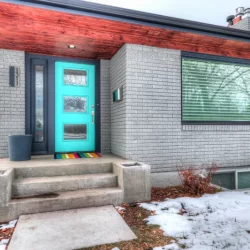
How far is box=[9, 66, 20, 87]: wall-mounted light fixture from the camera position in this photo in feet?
14.5

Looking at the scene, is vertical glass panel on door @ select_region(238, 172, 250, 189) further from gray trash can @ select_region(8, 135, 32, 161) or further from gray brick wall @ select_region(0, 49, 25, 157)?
gray brick wall @ select_region(0, 49, 25, 157)

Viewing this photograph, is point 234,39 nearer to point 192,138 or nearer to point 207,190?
point 192,138

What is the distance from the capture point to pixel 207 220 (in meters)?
2.64

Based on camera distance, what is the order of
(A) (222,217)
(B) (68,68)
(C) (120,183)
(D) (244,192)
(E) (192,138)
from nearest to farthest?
(A) (222,217) < (C) (120,183) < (D) (244,192) < (E) (192,138) < (B) (68,68)

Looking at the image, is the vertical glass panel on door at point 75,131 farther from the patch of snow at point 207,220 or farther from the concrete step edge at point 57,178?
the patch of snow at point 207,220

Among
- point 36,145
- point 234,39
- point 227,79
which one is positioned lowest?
point 36,145

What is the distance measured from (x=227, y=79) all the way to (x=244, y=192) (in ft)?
8.65

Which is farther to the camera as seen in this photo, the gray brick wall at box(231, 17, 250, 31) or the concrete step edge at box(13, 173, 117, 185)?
the gray brick wall at box(231, 17, 250, 31)

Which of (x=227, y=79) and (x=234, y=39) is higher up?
(x=234, y=39)

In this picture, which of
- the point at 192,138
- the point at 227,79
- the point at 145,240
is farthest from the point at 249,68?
the point at 145,240

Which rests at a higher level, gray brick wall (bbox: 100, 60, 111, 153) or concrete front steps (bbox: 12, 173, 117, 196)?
gray brick wall (bbox: 100, 60, 111, 153)

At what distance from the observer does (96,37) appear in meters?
3.82

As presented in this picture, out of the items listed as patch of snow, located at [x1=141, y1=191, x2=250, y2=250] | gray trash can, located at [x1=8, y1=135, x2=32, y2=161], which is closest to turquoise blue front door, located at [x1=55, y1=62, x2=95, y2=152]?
gray trash can, located at [x1=8, y1=135, x2=32, y2=161]

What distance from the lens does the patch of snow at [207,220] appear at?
2150 millimetres
